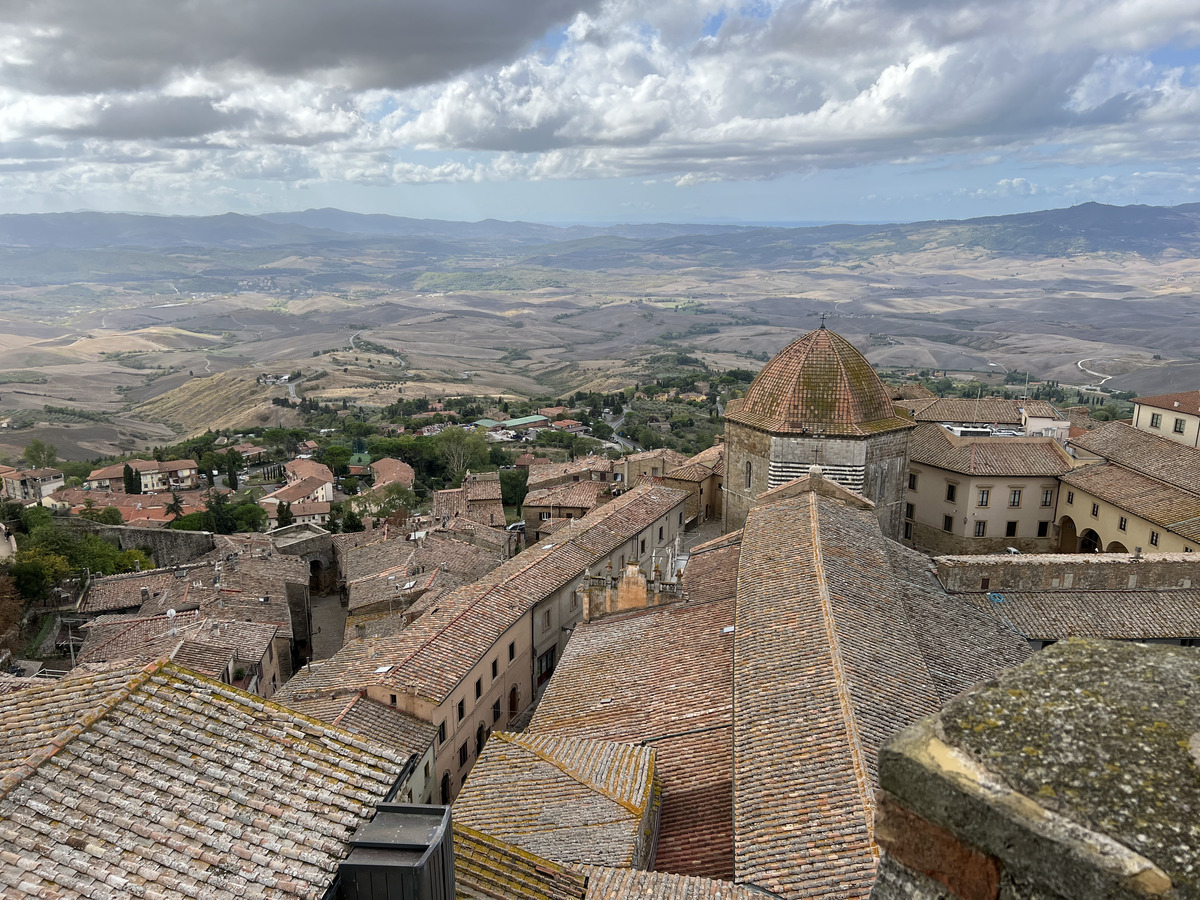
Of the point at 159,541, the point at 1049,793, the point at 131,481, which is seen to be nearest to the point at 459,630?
the point at 1049,793

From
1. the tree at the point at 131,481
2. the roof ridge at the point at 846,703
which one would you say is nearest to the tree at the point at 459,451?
the tree at the point at 131,481

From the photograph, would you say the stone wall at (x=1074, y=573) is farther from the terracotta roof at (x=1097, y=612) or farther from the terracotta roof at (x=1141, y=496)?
the terracotta roof at (x=1141, y=496)

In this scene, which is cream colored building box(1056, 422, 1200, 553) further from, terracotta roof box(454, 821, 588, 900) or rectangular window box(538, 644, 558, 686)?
terracotta roof box(454, 821, 588, 900)

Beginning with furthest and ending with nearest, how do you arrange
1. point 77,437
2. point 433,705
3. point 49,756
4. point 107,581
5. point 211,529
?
point 77,437 < point 211,529 < point 107,581 < point 433,705 < point 49,756

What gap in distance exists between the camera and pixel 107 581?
3231 cm

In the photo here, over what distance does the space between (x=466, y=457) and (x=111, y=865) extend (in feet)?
236

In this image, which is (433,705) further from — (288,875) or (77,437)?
(77,437)

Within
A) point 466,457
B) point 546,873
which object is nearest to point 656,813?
point 546,873

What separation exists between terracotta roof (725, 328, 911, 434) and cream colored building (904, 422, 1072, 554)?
10288 mm

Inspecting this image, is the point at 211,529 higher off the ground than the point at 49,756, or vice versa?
the point at 49,756

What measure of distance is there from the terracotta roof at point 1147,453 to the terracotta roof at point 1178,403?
9115mm

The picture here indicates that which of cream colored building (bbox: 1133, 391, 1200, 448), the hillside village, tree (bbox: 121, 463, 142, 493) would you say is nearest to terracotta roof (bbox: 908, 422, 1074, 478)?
the hillside village

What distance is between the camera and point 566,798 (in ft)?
41.8

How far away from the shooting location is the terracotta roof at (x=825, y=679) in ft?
31.8
